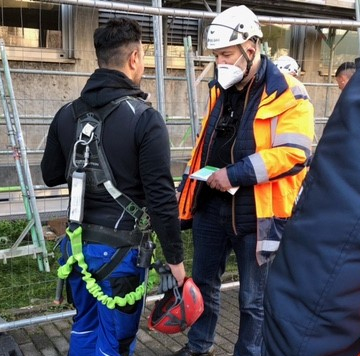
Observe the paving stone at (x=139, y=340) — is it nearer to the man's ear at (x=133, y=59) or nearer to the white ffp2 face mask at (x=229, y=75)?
the white ffp2 face mask at (x=229, y=75)

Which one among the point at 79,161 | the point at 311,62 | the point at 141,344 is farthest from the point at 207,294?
the point at 311,62

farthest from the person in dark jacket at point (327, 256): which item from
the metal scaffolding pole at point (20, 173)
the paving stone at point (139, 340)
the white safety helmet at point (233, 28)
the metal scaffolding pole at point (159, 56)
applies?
the metal scaffolding pole at point (20, 173)

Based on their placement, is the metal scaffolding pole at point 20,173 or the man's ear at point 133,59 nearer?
the man's ear at point 133,59

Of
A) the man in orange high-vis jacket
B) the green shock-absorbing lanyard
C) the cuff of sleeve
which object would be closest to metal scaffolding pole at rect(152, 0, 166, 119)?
the man in orange high-vis jacket

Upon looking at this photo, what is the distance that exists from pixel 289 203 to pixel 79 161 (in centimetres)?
120

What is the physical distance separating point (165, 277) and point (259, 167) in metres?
0.77

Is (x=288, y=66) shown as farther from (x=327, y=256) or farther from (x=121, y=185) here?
(x=327, y=256)

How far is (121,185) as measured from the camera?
2309 mm

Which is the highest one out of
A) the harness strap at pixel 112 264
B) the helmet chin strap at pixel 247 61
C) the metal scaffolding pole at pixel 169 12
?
the metal scaffolding pole at pixel 169 12

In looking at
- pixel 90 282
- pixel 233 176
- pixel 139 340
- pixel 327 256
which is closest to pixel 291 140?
pixel 233 176

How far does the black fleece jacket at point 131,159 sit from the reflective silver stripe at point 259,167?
1.64 ft

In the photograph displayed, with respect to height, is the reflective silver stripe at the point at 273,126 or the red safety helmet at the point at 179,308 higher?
the reflective silver stripe at the point at 273,126

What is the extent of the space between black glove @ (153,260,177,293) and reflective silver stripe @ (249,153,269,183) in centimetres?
69

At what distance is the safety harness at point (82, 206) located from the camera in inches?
89.6
